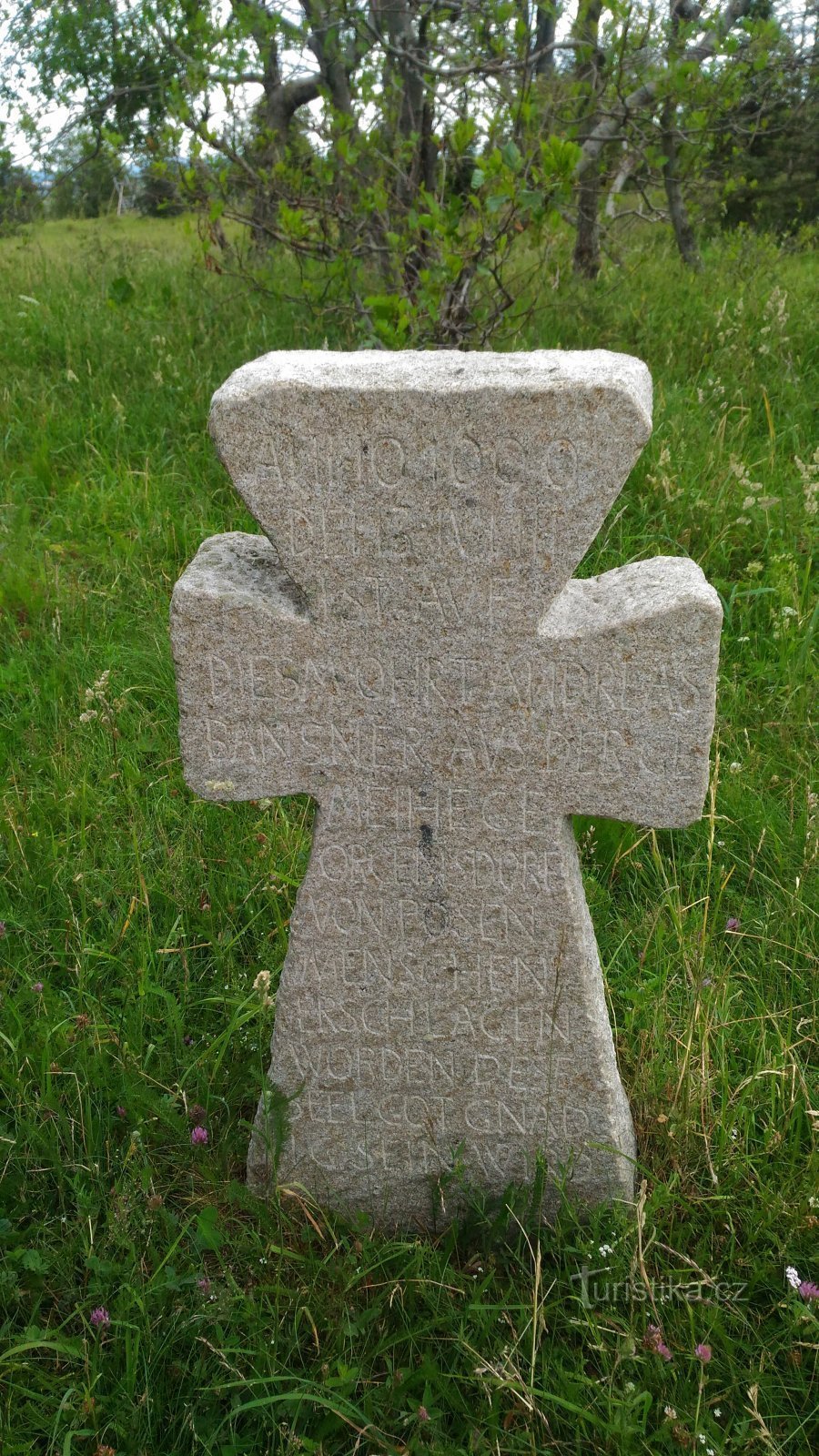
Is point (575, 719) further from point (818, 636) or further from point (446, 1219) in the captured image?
point (818, 636)

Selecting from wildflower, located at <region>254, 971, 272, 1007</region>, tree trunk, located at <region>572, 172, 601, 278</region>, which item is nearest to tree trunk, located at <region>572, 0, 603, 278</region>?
tree trunk, located at <region>572, 172, 601, 278</region>

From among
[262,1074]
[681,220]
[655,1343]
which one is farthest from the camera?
[681,220]

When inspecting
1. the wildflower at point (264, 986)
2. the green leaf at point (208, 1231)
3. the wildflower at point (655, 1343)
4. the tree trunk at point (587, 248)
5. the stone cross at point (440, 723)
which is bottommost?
the wildflower at point (655, 1343)

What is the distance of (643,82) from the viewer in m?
4.76

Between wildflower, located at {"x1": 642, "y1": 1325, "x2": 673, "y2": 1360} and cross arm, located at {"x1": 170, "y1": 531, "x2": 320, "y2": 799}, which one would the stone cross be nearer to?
cross arm, located at {"x1": 170, "y1": 531, "x2": 320, "y2": 799}

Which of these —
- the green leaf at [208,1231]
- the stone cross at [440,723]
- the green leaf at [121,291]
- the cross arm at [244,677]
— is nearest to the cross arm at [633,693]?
the stone cross at [440,723]

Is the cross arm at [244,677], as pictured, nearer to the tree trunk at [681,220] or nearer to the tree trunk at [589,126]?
the tree trunk at [589,126]

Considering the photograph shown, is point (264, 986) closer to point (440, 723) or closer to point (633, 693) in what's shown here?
point (440, 723)

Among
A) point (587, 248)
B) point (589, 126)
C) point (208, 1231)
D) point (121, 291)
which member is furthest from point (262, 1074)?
point (587, 248)

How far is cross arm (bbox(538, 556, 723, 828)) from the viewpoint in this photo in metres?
1.70

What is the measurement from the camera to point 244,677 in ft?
5.86

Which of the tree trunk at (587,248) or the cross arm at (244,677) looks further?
the tree trunk at (587,248)

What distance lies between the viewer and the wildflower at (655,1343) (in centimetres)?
167

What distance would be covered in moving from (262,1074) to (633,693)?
0.97 m
